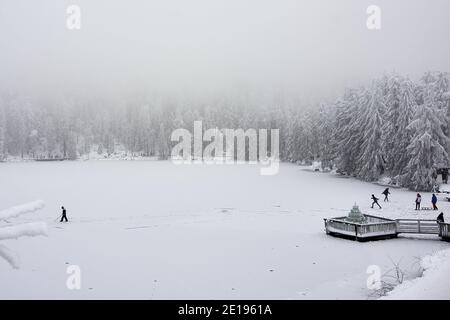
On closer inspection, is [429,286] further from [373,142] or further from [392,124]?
[373,142]

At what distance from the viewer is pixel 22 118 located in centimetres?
15362

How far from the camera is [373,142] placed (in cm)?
5334

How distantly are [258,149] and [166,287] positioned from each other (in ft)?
413

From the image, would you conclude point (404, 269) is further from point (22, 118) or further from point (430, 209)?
point (22, 118)

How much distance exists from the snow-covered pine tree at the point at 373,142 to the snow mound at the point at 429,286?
131ft

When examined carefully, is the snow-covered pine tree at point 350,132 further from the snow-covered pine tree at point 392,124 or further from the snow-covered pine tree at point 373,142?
the snow-covered pine tree at point 392,124

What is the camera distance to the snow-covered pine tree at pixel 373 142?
53.1 m

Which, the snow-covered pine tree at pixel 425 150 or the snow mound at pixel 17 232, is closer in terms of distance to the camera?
the snow mound at pixel 17 232

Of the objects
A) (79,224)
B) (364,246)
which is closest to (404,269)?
(364,246)

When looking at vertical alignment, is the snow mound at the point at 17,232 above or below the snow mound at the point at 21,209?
below

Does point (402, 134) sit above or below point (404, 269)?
above

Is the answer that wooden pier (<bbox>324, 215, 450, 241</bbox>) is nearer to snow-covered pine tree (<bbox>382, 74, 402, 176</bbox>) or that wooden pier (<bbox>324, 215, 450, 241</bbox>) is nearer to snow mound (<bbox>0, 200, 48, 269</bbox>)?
snow mound (<bbox>0, 200, 48, 269</bbox>)

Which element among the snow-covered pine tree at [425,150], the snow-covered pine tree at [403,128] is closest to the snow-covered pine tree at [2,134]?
the snow-covered pine tree at [403,128]

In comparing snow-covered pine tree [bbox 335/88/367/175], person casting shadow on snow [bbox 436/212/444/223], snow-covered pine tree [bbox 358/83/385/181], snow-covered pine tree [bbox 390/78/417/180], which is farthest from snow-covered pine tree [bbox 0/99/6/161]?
person casting shadow on snow [bbox 436/212/444/223]
